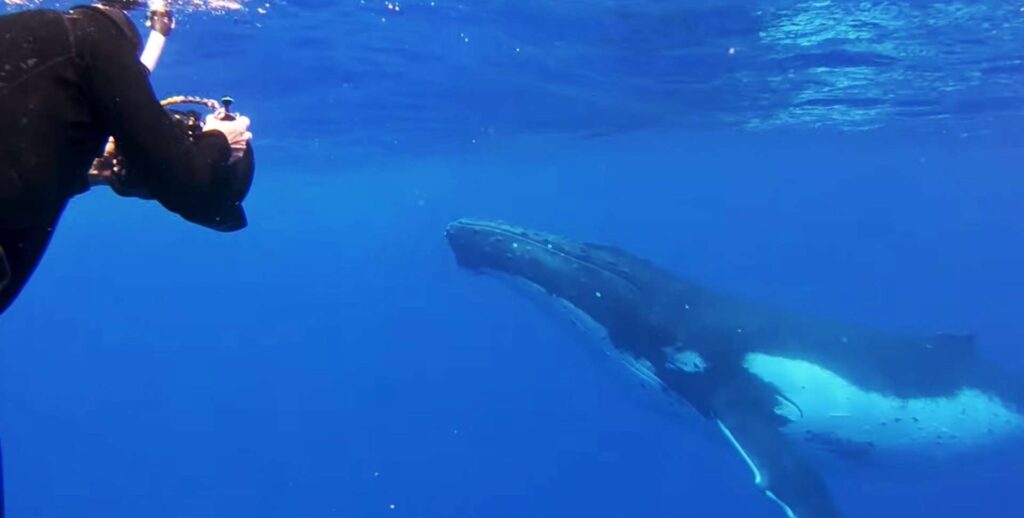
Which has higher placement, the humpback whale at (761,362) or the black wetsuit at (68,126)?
the black wetsuit at (68,126)

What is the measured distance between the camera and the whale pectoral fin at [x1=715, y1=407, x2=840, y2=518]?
37.7 ft

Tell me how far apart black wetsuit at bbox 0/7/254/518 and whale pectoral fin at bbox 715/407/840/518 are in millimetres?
10372

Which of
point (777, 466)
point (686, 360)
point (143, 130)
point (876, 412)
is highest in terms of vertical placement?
point (143, 130)

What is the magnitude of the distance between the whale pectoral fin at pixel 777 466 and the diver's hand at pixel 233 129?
400 inches

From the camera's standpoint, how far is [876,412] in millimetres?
12914

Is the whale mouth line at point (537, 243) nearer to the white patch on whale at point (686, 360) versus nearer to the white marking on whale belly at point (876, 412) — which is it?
the white patch on whale at point (686, 360)

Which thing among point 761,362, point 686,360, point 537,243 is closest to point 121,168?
point 537,243

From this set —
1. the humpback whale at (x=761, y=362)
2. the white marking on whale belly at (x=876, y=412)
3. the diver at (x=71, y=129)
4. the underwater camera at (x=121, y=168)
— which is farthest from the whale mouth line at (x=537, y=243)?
the diver at (x=71, y=129)

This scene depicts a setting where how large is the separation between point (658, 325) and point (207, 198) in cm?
1036

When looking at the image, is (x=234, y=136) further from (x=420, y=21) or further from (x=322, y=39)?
(x=322, y=39)

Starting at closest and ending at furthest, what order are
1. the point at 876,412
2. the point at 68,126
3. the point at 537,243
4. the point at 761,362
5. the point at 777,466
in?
the point at 68,126, the point at 777,466, the point at 761,362, the point at 876,412, the point at 537,243

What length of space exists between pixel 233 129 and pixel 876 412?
12249 millimetres

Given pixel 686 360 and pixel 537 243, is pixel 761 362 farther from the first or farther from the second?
pixel 537 243

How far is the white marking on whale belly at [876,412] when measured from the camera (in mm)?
12688
